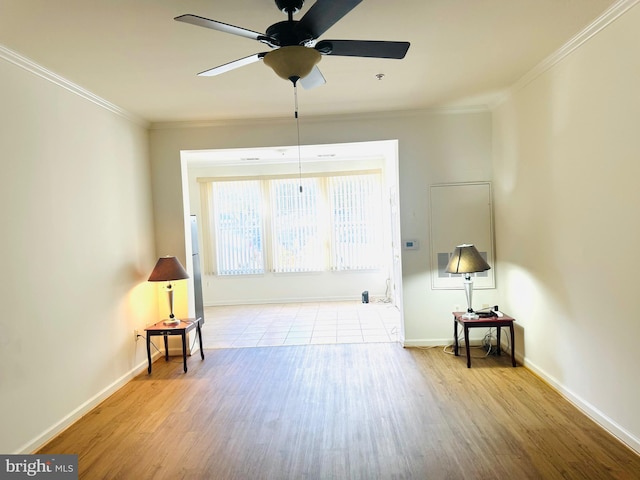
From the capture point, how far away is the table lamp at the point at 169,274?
402cm

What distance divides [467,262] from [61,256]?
369cm

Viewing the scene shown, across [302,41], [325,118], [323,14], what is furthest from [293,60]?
[325,118]

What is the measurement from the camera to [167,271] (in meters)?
4.05

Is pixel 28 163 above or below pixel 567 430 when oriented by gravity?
above

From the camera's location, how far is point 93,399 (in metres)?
3.32

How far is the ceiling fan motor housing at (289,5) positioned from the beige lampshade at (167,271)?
291 cm

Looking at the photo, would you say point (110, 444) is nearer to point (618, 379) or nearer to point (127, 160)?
point (127, 160)

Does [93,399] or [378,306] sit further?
[378,306]

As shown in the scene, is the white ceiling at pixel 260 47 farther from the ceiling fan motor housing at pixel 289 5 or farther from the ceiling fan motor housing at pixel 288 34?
the ceiling fan motor housing at pixel 288 34

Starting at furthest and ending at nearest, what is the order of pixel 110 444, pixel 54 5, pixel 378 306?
pixel 378 306 < pixel 110 444 < pixel 54 5

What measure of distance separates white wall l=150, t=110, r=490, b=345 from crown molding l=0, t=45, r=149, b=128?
0.66 metres

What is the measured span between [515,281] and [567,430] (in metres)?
1.68

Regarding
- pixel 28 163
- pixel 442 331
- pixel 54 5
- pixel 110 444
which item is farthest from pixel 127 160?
pixel 442 331

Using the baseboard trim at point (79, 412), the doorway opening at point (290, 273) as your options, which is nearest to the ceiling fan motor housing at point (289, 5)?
the baseboard trim at point (79, 412)
